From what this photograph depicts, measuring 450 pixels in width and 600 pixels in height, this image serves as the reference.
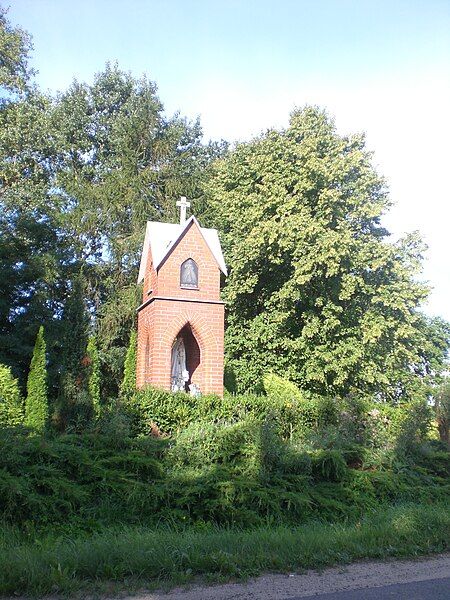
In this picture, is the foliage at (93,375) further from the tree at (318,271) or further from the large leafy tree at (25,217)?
the tree at (318,271)

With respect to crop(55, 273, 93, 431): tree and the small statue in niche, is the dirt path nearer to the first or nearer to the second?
the small statue in niche

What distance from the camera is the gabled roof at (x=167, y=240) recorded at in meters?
14.7

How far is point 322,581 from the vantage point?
5234mm

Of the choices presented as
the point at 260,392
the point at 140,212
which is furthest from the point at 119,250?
the point at 260,392


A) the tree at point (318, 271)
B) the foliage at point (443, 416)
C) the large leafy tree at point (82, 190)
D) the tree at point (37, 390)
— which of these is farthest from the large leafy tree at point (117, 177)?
the foliage at point (443, 416)

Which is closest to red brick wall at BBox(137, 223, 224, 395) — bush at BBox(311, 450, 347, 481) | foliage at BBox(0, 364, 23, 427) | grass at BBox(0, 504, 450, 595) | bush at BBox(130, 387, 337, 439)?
bush at BBox(130, 387, 337, 439)

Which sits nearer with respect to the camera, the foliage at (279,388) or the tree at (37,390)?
the foliage at (279,388)

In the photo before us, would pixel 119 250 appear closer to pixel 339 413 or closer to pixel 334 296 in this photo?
pixel 334 296

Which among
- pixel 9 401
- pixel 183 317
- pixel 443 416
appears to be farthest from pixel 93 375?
pixel 443 416

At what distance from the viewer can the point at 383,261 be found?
2034cm

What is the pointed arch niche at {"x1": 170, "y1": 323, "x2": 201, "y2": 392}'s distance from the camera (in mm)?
15016

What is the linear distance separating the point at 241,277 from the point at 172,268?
29.6 ft

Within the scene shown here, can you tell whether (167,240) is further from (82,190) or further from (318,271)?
(82,190)

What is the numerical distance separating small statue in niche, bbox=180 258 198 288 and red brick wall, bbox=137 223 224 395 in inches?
4.2
